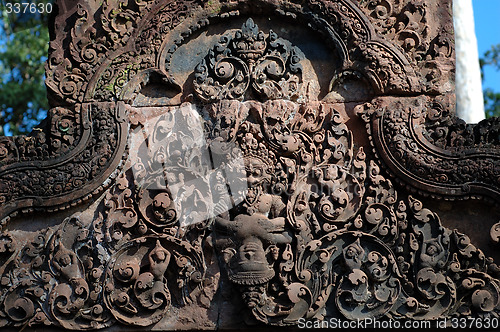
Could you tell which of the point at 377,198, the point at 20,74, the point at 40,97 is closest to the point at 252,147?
the point at 377,198

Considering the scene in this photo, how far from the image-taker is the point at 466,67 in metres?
10.3

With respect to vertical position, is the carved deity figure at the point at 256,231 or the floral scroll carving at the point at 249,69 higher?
the floral scroll carving at the point at 249,69

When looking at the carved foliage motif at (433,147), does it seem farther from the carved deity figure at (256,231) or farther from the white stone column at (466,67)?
the white stone column at (466,67)

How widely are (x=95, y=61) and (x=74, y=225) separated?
141 centimetres

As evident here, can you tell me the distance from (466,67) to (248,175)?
15.1 ft

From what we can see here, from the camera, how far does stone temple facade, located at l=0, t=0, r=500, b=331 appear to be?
6.52 metres

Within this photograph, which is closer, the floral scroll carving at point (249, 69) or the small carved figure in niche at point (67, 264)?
the small carved figure in niche at point (67, 264)

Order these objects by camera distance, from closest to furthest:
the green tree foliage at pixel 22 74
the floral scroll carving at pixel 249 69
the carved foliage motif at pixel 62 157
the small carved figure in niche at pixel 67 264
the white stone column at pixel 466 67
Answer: the small carved figure in niche at pixel 67 264
the carved foliage motif at pixel 62 157
the floral scroll carving at pixel 249 69
the white stone column at pixel 466 67
the green tree foliage at pixel 22 74

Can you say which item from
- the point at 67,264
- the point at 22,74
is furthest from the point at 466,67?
the point at 22,74

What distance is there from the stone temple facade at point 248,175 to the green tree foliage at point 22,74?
24.9 ft

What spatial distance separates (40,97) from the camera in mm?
14445

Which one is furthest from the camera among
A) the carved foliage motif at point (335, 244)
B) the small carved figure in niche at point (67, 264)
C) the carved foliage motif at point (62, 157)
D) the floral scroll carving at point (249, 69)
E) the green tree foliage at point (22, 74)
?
the green tree foliage at point (22, 74)

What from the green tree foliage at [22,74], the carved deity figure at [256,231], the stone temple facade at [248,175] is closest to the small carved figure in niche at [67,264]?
the stone temple facade at [248,175]

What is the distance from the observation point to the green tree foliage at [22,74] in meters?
14.5
